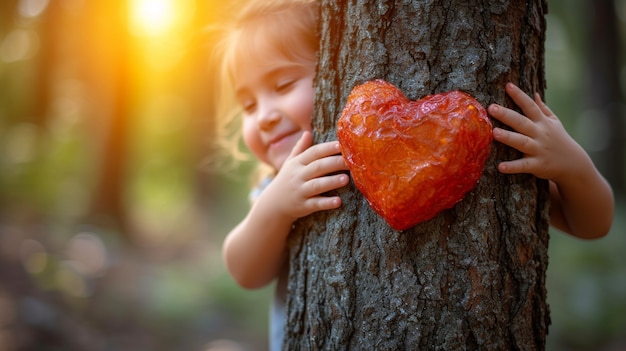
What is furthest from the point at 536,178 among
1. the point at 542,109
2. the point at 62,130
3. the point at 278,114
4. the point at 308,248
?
the point at 62,130

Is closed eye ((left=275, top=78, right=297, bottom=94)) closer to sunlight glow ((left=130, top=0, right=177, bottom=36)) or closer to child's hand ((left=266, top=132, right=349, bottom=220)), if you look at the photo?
child's hand ((left=266, top=132, right=349, bottom=220))

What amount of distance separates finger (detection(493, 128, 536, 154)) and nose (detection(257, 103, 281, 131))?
859 millimetres

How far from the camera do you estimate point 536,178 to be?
152 centimetres

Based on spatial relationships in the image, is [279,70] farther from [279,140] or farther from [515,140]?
[515,140]

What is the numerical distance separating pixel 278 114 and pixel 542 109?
925 mm

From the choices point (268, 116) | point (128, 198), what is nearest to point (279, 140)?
point (268, 116)

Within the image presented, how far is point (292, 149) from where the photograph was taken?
75.0 inches

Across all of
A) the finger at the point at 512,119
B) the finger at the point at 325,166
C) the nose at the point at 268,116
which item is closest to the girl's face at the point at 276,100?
the nose at the point at 268,116

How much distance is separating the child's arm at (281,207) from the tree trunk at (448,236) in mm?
82

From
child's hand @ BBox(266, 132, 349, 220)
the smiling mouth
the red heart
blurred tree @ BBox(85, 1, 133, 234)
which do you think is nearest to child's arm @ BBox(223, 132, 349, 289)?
child's hand @ BBox(266, 132, 349, 220)

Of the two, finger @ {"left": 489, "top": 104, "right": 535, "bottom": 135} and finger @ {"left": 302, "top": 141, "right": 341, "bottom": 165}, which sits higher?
finger @ {"left": 302, "top": 141, "right": 341, "bottom": 165}

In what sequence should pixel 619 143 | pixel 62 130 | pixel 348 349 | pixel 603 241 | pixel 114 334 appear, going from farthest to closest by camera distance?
pixel 62 130, pixel 619 143, pixel 603 241, pixel 114 334, pixel 348 349

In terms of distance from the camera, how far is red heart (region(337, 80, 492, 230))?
51.1 inches

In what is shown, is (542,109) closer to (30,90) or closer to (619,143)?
(619,143)
